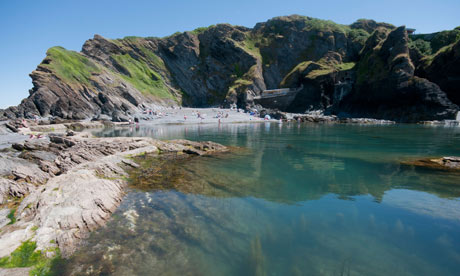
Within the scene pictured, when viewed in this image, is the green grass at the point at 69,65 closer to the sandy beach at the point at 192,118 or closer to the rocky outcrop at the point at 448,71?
the sandy beach at the point at 192,118

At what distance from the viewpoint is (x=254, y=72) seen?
371ft

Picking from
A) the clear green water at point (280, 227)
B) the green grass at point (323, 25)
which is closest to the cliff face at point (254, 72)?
the green grass at point (323, 25)

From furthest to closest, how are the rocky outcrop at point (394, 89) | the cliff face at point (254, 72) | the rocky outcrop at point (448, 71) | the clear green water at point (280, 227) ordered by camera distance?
the cliff face at point (254, 72) → the rocky outcrop at point (394, 89) → the rocky outcrop at point (448, 71) → the clear green water at point (280, 227)

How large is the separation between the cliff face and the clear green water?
193 feet

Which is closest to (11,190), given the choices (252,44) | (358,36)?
(358,36)

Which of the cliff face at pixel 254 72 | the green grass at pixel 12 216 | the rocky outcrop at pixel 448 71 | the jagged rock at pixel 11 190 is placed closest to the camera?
the green grass at pixel 12 216

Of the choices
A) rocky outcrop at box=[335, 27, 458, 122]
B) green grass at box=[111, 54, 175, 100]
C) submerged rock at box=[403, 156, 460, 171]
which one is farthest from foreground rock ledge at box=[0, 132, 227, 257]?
green grass at box=[111, 54, 175, 100]

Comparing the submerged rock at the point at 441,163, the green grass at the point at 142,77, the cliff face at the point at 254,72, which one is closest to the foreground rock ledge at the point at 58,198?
the submerged rock at the point at 441,163

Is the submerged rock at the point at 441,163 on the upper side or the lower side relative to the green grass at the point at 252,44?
lower

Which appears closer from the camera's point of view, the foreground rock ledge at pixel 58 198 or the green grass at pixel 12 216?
the foreground rock ledge at pixel 58 198

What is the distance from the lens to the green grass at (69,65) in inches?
2697

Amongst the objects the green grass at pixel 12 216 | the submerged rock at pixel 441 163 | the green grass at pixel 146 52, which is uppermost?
the green grass at pixel 146 52

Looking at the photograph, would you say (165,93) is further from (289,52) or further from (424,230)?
(424,230)

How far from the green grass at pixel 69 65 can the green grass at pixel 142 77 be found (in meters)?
16.5
